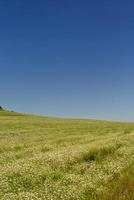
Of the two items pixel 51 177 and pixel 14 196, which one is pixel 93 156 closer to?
pixel 51 177

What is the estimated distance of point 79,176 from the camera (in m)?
16.4

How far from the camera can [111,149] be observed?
2455cm

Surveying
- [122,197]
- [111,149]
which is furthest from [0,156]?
[122,197]

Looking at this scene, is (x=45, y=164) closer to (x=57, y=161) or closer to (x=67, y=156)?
(x=57, y=161)

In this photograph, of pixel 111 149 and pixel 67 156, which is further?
pixel 111 149

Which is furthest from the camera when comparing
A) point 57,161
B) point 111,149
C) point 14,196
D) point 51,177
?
point 111,149

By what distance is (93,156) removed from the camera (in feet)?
71.2

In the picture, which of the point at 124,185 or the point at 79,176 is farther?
the point at 79,176

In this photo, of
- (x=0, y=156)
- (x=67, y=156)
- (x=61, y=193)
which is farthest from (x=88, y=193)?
(x=0, y=156)

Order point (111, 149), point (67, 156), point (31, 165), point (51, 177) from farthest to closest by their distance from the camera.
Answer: point (111, 149) < point (67, 156) < point (31, 165) < point (51, 177)

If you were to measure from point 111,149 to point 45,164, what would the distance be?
7.07 m

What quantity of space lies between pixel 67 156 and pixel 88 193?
22.1 ft

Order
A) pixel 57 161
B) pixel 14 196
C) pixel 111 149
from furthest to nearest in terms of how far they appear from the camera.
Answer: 1. pixel 111 149
2. pixel 57 161
3. pixel 14 196

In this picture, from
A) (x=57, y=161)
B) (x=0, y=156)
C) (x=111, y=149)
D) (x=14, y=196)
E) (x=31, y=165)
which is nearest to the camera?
(x=14, y=196)
